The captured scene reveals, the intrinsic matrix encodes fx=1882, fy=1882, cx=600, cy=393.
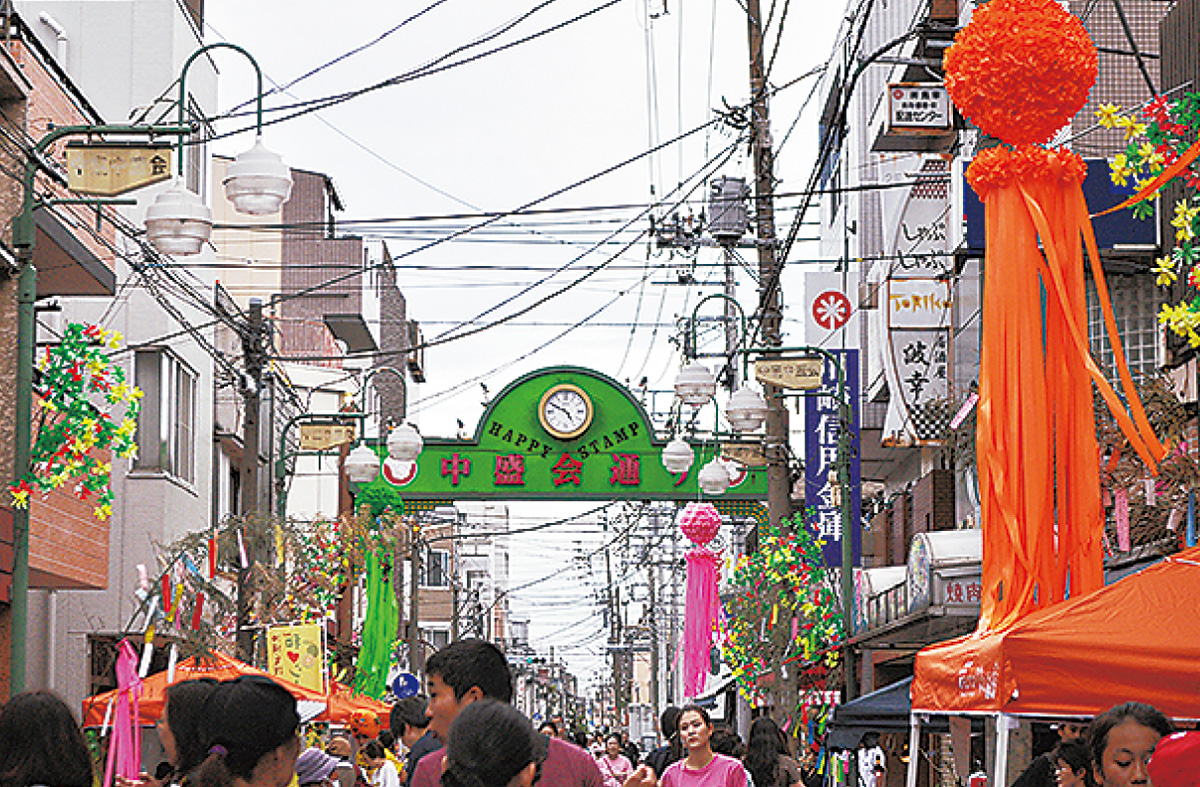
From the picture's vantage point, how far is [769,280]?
23562 millimetres

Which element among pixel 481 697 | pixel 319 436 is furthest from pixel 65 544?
pixel 481 697

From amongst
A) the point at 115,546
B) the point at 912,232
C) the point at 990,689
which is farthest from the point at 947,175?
the point at 990,689

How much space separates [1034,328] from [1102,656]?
207cm

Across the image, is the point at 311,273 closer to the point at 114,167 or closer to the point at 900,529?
the point at 900,529

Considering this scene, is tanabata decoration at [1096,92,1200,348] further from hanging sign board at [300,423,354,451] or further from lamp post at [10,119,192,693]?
hanging sign board at [300,423,354,451]

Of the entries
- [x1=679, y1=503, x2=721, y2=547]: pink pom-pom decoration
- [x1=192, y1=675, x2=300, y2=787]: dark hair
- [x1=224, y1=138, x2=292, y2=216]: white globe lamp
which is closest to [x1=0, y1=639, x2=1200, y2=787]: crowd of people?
[x1=192, y1=675, x2=300, y2=787]: dark hair

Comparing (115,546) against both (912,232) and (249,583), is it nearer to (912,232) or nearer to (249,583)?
(249,583)

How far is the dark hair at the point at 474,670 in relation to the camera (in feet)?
21.1

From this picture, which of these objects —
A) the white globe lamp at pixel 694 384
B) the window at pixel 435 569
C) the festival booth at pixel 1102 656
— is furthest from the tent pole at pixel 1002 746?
the window at pixel 435 569

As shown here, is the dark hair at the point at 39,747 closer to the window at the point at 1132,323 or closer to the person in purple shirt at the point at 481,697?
the person in purple shirt at the point at 481,697

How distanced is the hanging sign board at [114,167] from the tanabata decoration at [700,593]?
12.8 metres

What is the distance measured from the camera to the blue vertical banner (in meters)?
27.3

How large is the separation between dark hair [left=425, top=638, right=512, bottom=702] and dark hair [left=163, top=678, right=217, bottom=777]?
103 cm

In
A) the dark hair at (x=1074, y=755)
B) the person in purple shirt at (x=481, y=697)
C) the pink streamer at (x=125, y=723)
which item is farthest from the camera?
the pink streamer at (x=125, y=723)
